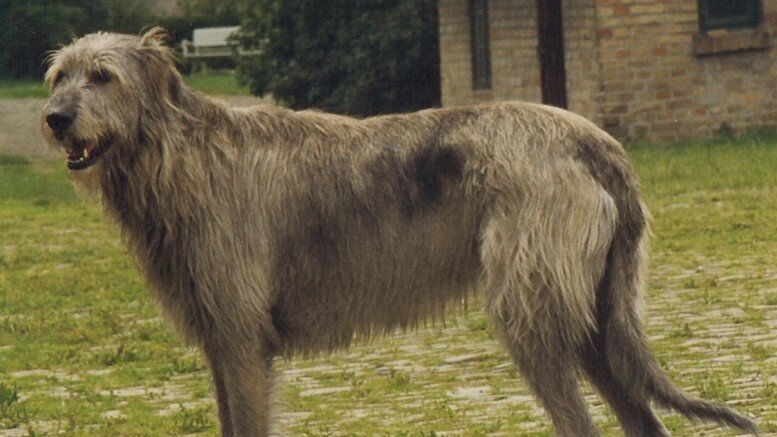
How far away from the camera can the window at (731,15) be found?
21.7 meters

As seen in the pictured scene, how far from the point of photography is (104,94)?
646cm

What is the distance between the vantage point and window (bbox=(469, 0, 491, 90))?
931 inches

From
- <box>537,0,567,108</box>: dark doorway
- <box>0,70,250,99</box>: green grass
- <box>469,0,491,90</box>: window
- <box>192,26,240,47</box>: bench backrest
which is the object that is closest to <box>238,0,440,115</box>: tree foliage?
<box>469,0,491,90</box>: window

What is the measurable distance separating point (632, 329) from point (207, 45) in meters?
38.6

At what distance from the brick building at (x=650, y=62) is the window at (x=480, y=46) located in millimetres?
1140

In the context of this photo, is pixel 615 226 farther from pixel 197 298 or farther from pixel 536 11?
pixel 536 11

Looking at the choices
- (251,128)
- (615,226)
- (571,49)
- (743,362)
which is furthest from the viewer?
(571,49)

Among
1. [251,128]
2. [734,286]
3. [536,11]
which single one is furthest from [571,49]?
[251,128]

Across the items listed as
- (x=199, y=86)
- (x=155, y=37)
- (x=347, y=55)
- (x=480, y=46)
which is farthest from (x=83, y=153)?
(x=199, y=86)

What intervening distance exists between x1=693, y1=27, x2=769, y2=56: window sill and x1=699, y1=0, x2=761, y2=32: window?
0.79 ft

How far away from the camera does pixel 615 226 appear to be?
6.35 meters

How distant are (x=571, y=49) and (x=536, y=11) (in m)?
1.07

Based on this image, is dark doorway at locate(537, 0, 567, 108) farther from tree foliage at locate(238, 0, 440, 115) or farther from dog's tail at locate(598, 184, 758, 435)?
dog's tail at locate(598, 184, 758, 435)

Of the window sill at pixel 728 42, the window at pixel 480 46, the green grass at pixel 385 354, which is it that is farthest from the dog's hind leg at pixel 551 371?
the window at pixel 480 46
